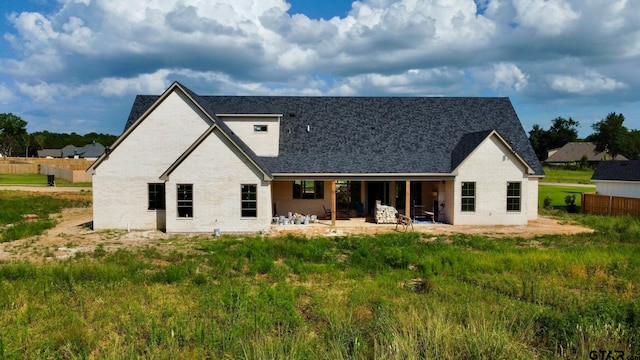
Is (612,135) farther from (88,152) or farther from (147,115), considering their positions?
(88,152)

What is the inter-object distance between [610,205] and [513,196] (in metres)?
8.57

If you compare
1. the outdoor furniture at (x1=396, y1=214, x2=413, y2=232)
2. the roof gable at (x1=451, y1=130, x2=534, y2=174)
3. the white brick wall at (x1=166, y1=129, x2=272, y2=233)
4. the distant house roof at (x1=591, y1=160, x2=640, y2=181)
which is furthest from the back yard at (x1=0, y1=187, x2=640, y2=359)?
the distant house roof at (x1=591, y1=160, x2=640, y2=181)

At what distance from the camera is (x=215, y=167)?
20.3 meters

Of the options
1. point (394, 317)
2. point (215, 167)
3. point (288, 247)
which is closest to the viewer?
point (394, 317)

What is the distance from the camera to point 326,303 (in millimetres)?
9672

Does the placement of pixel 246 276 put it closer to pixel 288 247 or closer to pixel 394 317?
Answer: pixel 288 247

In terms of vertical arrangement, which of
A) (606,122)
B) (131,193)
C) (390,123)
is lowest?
(131,193)

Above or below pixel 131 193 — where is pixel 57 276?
below

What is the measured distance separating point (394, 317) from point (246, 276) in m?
5.31

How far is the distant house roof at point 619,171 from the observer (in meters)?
27.4

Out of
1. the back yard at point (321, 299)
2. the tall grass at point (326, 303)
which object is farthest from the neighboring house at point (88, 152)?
the tall grass at point (326, 303)

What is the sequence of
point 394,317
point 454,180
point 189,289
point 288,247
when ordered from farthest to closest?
point 454,180 → point 288,247 → point 189,289 → point 394,317

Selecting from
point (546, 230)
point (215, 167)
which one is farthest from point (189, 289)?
point (546, 230)

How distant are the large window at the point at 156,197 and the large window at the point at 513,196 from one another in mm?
17552
